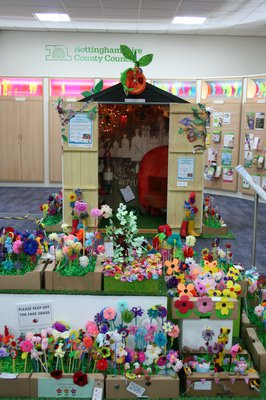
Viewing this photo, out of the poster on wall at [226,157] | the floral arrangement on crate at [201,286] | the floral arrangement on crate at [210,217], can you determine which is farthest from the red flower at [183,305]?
the poster on wall at [226,157]

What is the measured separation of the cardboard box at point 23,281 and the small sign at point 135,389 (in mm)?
860

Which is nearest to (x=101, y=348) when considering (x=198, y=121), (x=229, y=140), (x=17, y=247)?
(x=17, y=247)

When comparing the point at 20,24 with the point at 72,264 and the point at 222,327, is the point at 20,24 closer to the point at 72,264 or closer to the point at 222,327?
the point at 72,264

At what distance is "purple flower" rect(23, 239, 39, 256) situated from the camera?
3131 mm

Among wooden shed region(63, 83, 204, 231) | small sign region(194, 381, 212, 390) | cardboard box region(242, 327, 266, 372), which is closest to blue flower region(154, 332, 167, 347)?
small sign region(194, 381, 212, 390)

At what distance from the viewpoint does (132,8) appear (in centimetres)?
845

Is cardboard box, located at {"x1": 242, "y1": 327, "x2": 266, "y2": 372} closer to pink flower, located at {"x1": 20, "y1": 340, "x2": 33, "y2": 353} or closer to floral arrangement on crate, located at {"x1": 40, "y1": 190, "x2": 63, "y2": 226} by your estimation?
pink flower, located at {"x1": 20, "y1": 340, "x2": 33, "y2": 353}

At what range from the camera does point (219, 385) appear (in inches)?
106

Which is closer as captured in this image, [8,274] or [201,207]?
[8,274]

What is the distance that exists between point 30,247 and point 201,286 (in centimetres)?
109

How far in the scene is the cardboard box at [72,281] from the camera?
3.10 m

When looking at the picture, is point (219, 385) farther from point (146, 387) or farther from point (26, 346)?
point (26, 346)

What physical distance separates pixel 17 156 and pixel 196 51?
4.47 m

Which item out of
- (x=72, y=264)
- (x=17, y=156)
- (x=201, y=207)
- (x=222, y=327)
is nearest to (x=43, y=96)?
(x=17, y=156)
